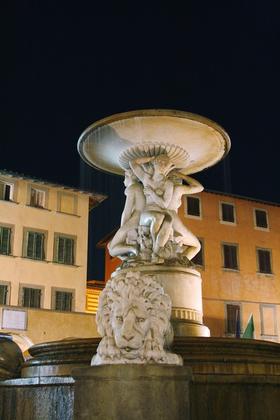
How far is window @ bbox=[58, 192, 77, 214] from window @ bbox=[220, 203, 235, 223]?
28.1 feet

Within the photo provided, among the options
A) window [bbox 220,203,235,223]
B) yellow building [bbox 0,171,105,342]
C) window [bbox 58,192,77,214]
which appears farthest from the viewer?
window [bbox 220,203,235,223]

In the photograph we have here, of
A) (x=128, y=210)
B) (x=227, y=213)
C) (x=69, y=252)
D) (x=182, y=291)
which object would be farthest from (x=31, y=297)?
(x=182, y=291)

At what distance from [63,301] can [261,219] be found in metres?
13.2

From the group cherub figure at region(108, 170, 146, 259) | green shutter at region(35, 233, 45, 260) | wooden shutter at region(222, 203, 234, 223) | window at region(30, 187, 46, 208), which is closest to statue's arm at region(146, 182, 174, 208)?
cherub figure at region(108, 170, 146, 259)

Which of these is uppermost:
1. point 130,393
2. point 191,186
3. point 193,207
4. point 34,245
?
point 193,207

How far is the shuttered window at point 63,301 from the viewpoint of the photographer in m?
29.8

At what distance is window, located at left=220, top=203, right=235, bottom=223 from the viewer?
112 feet

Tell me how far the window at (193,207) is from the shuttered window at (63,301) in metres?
8.11

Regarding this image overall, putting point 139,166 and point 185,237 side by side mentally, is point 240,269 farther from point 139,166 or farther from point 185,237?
point 139,166

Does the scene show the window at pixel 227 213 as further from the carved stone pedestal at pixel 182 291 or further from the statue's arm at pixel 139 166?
the carved stone pedestal at pixel 182 291

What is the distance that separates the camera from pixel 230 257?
110ft

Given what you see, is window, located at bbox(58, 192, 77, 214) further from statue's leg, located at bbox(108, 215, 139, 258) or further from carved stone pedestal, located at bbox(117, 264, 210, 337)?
carved stone pedestal, located at bbox(117, 264, 210, 337)

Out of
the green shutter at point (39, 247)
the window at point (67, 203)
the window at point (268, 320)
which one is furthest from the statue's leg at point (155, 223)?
the window at point (268, 320)

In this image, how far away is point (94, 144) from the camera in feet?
41.1
